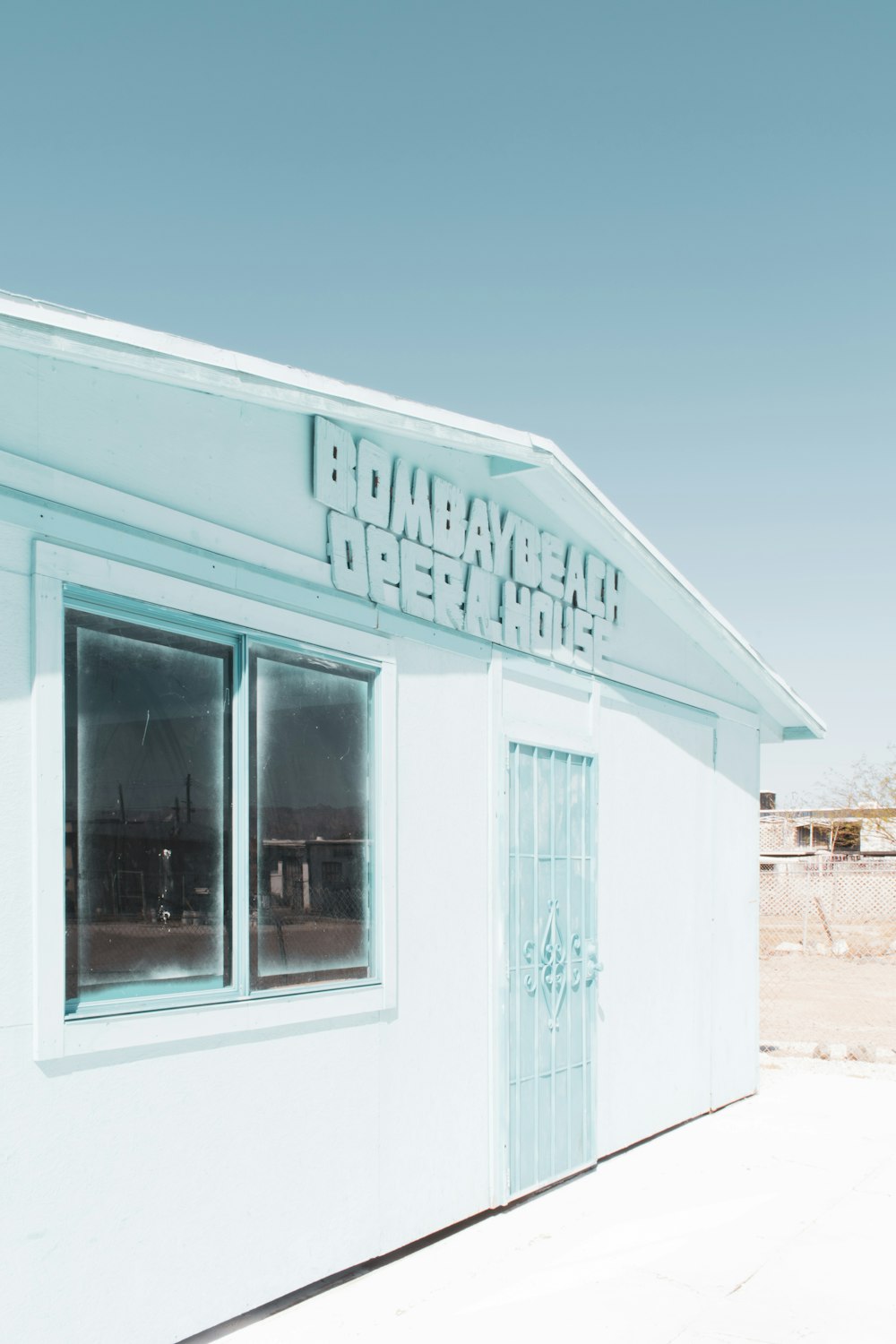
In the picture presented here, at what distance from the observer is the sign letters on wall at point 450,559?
5258 mm

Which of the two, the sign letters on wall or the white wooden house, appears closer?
the white wooden house

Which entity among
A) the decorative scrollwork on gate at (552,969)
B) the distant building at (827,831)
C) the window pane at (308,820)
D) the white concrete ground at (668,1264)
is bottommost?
the distant building at (827,831)

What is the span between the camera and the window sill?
3.77m

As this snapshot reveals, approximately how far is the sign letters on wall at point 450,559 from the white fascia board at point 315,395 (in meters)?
0.26

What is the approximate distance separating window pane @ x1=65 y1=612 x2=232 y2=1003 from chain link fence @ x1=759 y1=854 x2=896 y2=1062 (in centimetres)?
890

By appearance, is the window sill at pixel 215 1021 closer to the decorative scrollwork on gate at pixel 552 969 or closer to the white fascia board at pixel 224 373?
the decorative scrollwork on gate at pixel 552 969

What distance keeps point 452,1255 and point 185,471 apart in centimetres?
364

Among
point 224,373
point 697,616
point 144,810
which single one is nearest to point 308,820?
point 144,810

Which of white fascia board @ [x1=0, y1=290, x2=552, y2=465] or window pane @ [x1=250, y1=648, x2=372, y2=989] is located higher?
white fascia board @ [x1=0, y1=290, x2=552, y2=465]

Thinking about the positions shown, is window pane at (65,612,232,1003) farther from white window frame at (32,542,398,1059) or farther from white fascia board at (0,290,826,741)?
white fascia board at (0,290,826,741)

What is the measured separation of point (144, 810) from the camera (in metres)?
4.12

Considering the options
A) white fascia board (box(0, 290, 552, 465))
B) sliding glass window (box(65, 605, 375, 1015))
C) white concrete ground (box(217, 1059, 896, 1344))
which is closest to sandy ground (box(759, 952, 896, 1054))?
white concrete ground (box(217, 1059, 896, 1344))

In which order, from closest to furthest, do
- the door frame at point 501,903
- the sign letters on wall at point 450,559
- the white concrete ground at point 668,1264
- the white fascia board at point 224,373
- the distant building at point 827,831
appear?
the white fascia board at point 224,373 → the white concrete ground at point 668,1264 → the sign letters on wall at point 450,559 → the door frame at point 501,903 → the distant building at point 827,831

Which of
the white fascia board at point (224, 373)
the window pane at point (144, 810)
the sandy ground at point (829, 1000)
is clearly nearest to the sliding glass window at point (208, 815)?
the window pane at point (144, 810)
